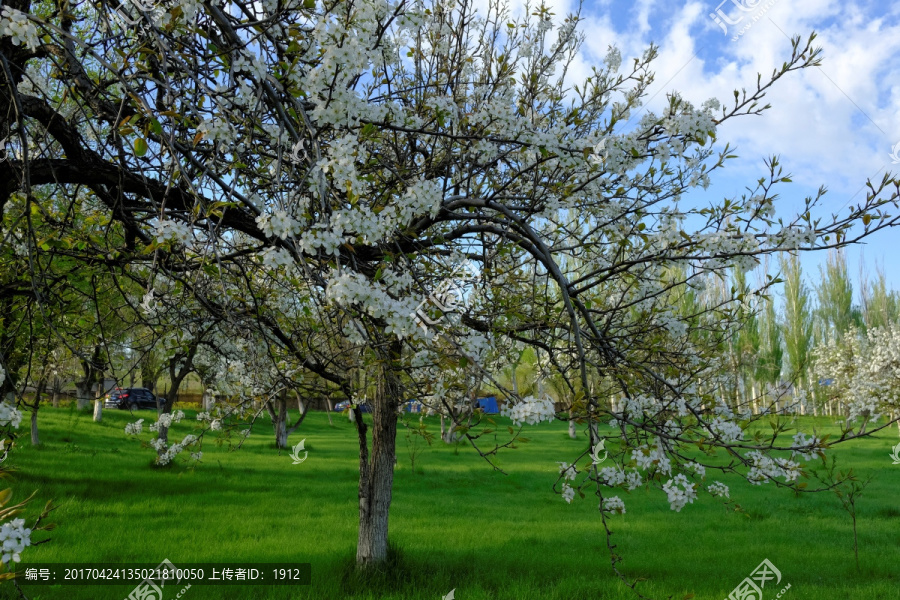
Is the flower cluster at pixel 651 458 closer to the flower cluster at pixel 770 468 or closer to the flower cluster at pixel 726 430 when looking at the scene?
the flower cluster at pixel 726 430

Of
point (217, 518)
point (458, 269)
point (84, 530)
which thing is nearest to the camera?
point (458, 269)

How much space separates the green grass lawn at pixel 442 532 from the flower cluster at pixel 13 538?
179 inches

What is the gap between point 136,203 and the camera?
12.5ft

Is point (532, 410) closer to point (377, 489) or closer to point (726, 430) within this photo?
point (726, 430)

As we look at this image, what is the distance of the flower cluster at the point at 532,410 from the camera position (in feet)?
7.03

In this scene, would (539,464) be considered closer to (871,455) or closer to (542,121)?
(871,455)

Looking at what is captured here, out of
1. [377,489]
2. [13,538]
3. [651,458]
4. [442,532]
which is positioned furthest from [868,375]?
[13,538]

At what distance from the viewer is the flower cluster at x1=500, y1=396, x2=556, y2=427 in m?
2.14

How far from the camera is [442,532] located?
29.2 ft

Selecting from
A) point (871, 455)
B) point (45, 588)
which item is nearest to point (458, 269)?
point (45, 588)

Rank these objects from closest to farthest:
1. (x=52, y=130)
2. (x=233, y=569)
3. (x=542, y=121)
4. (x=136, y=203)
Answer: (x=52, y=130) → (x=136, y=203) → (x=542, y=121) → (x=233, y=569)

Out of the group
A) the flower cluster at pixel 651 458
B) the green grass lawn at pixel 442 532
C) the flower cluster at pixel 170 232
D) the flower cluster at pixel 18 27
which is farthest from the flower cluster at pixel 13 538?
the green grass lawn at pixel 442 532

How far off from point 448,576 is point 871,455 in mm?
20102

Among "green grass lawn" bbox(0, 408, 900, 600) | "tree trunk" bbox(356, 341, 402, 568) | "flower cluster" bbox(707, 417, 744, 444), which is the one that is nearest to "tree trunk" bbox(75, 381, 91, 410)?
"green grass lawn" bbox(0, 408, 900, 600)
